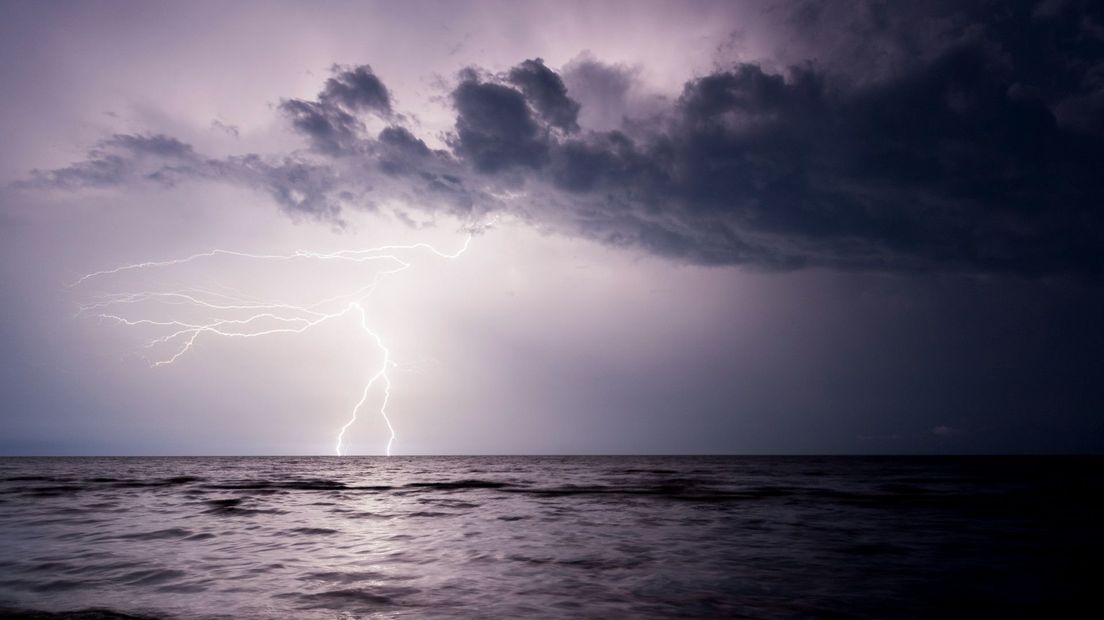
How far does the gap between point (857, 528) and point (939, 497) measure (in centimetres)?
1349

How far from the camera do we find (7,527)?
45.8ft

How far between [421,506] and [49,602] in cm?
1479

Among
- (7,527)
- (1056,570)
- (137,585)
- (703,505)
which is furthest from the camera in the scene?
(703,505)

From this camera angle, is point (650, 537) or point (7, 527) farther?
point (7, 527)

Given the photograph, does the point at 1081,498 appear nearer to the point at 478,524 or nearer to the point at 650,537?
the point at 650,537

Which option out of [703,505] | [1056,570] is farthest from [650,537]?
[703,505]

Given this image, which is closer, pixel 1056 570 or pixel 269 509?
pixel 1056 570

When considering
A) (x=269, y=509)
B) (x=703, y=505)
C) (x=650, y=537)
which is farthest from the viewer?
(x=703, y=505)

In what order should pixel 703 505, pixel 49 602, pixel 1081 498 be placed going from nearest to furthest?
pixel 49 602
pixel 703 505
pixel 1081 498

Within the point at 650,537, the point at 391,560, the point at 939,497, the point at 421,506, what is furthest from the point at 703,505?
the point at 391,560

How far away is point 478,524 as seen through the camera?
15695 mm

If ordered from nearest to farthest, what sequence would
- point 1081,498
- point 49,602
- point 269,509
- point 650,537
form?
1. point 49,602
2. point 650,537
3. point 269,509
4. point 1081,498

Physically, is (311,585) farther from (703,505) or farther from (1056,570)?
(703,505)

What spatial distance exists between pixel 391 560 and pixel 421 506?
11.5m
